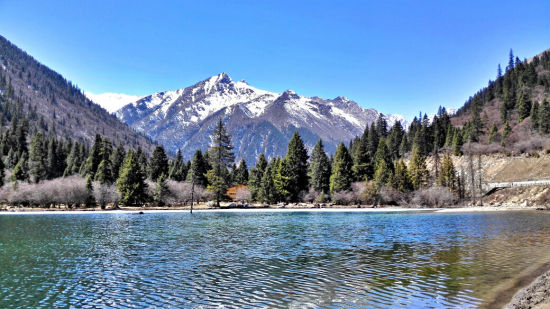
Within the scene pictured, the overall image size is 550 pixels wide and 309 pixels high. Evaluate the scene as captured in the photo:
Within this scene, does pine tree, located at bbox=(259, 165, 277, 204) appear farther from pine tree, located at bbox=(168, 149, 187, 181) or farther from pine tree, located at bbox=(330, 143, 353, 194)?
pine tree, located at bbox=(168, 149, 187, 181)

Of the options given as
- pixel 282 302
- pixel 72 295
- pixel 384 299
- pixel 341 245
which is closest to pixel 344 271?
pixel 384 299

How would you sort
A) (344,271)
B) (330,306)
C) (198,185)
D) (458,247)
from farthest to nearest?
1. (198,185)
2. (458,247)
3. (344,271)
4. (330,306)

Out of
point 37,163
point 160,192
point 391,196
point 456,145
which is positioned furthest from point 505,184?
point 37,163

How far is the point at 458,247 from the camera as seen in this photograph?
28.8m

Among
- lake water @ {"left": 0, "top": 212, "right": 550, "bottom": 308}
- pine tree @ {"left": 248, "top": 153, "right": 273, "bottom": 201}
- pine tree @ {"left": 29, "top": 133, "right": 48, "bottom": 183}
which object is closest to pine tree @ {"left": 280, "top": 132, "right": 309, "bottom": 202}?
pine tree @ {"left": 248, "top": 153, "right": 273, "bottom": 201}

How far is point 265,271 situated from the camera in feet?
67.9

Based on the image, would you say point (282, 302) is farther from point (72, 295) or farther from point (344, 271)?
point (72, 295)

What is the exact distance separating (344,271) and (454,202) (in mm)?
→ 98858

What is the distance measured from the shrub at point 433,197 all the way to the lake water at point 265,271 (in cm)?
7110

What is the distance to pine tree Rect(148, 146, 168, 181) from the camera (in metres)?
119

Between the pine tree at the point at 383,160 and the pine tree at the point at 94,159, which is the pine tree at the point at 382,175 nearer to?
the pine tree at the point at 383,160

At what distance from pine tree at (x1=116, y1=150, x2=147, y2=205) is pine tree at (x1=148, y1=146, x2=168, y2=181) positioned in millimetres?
21284

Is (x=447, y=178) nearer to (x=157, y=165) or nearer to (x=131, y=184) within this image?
(x=131, y=184)

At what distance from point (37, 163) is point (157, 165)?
35.6 meters
